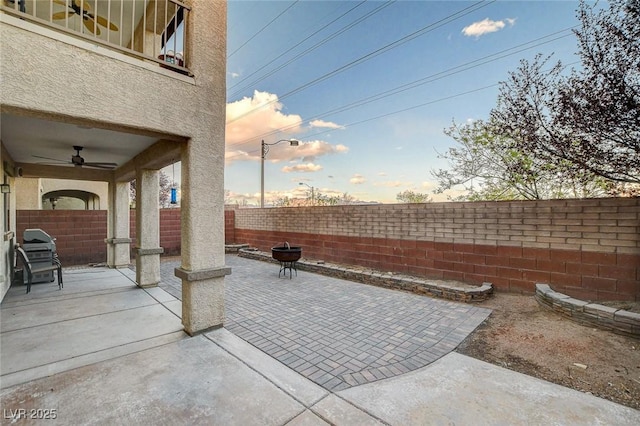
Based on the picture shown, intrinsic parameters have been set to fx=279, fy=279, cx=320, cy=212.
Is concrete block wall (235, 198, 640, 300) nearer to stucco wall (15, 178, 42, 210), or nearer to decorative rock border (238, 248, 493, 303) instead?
decorative rock border (238, 248, 493, 303)

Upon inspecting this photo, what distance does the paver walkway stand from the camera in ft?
9.56

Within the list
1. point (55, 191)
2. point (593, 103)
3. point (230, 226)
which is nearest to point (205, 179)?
point (593, 103)

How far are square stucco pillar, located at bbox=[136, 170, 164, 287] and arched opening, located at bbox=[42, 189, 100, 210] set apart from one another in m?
13.3

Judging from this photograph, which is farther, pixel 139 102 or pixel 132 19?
pixel 132 19

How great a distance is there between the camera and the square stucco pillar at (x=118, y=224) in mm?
7531

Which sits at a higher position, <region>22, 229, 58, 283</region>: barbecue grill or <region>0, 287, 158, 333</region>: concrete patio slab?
<region>22, 229, 58, 283</region>: barbecue grill

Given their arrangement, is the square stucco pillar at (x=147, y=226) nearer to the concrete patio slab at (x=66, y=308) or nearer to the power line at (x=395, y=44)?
the concrete patio slab at (x=66, y=308)

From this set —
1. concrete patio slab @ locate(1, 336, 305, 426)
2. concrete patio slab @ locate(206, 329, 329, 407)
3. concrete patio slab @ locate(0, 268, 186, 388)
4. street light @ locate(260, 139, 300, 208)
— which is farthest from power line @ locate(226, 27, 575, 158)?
concrete patio slab @ locate(0, 268, 186, 388)

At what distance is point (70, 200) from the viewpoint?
69.7 ft

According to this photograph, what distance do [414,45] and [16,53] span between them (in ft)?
30.0

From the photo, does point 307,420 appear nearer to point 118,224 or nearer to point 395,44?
point 118,224

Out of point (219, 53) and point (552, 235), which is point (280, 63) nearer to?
point (219, 53)

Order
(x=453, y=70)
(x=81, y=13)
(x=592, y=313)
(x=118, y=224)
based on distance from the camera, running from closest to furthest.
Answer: (x=81, y=13) → (x=592, y=313) → (x=118, y=224) → (x=453, y=70)

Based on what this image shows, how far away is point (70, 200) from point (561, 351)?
93.1 ft
